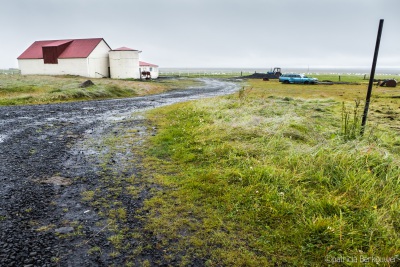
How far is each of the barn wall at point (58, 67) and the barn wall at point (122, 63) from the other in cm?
455

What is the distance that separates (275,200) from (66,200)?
12.2 feet

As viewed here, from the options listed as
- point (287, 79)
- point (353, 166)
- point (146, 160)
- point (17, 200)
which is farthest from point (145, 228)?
point (287, 79)

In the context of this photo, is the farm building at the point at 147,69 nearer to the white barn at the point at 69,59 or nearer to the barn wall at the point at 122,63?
the barn wall at the point at 122,63

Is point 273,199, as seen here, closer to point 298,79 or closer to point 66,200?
point 66,200

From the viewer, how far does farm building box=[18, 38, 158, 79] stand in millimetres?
40000

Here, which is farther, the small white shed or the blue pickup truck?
the small white shed

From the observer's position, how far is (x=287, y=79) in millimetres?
41188

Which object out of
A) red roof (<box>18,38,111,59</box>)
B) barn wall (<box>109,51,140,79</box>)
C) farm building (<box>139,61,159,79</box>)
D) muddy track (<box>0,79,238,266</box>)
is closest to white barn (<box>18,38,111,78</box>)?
red roof (<box>18,38,111,59</box>)

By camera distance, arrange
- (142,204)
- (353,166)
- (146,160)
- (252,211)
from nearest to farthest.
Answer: (252,211) < (142,204) < (353,166) < (146,160)

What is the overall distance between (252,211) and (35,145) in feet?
23.1

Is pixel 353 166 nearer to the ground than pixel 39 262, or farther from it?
farther from it

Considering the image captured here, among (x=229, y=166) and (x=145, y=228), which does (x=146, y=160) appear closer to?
(x=229, y=166)

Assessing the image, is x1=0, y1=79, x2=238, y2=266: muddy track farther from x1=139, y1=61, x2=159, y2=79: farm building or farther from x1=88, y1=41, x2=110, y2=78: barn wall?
x1=139, y1=61, x2=159, y2=79: farm building

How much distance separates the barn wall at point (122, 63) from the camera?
42250 mm
